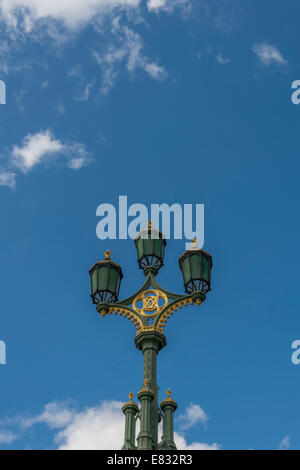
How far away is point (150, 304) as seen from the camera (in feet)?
54.3

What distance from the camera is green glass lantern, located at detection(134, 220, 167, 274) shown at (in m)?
17.7

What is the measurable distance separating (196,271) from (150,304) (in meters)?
1.22

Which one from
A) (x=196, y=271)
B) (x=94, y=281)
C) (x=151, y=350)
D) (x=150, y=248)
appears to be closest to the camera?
(x=151, y=350)

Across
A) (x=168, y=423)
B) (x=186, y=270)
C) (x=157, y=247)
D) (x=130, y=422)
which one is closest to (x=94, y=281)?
(x=157, y=247)

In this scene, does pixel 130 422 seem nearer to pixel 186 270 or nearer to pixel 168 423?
pixel 168 423

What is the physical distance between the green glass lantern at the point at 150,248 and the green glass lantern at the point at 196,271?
3.00 ft

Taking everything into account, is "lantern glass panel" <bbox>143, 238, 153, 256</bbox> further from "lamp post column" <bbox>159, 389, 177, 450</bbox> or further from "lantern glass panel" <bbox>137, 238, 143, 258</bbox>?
"lamp post column" <bbox>159, 389, 177, 450</bbox>

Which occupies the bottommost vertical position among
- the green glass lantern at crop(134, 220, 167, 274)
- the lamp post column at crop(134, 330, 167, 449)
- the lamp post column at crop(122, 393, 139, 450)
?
the lamp post column at crop(122, 393, 139, 450)

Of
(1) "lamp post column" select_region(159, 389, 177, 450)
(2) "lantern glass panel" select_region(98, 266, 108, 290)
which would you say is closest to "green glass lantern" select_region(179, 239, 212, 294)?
Result: (2) "lantern glass panel" select_region(98, 266, 108, 290)

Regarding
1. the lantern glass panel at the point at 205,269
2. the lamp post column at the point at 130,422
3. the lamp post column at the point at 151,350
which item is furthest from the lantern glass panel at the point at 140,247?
the lamp post column at the point at 130,422

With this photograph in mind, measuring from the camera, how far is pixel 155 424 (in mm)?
14969

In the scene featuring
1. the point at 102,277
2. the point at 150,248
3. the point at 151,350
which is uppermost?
the point at 150,248

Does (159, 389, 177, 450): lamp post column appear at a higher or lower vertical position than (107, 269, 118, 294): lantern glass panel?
lower
